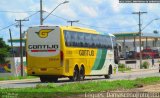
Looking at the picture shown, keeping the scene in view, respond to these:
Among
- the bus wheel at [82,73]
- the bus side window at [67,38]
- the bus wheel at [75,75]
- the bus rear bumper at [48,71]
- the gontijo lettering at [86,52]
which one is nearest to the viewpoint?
the bus rear bumper at [48,71]

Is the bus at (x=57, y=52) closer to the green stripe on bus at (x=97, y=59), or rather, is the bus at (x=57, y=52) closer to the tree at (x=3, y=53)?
the green stripe on bus at (x=97, y=59)

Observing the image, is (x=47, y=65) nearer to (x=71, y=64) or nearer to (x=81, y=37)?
(x=71, y=64)

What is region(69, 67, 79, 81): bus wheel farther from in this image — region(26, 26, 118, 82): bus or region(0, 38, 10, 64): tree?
region(0, 38, 10, 64): tree

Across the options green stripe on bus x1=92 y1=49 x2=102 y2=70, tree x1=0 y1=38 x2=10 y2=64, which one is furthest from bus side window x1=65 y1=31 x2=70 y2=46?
tree x1=0 y1=38 x2=10 y2=64

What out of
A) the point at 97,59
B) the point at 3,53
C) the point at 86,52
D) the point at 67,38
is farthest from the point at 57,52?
the point at 3,53

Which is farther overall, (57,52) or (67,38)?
(67,38)

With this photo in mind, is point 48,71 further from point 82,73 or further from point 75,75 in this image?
point 82,73

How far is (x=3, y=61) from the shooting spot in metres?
63.4

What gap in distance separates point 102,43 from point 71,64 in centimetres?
695

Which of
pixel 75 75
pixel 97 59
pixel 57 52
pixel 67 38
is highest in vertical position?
pixel 67 38

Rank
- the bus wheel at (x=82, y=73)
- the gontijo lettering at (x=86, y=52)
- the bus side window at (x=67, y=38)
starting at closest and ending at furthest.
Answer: the bus side window at (x=67, y=38) → the bus wheel at (x=82, y=73) → the gontijo lettering at (x=86, y=52)

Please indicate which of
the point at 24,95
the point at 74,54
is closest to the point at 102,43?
the point at 74,54

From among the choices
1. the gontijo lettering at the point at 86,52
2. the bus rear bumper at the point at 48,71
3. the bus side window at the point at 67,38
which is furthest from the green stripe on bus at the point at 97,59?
the bus rear bumper at the point at 48,71

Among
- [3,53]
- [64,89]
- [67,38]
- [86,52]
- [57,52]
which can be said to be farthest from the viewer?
[3,53]
